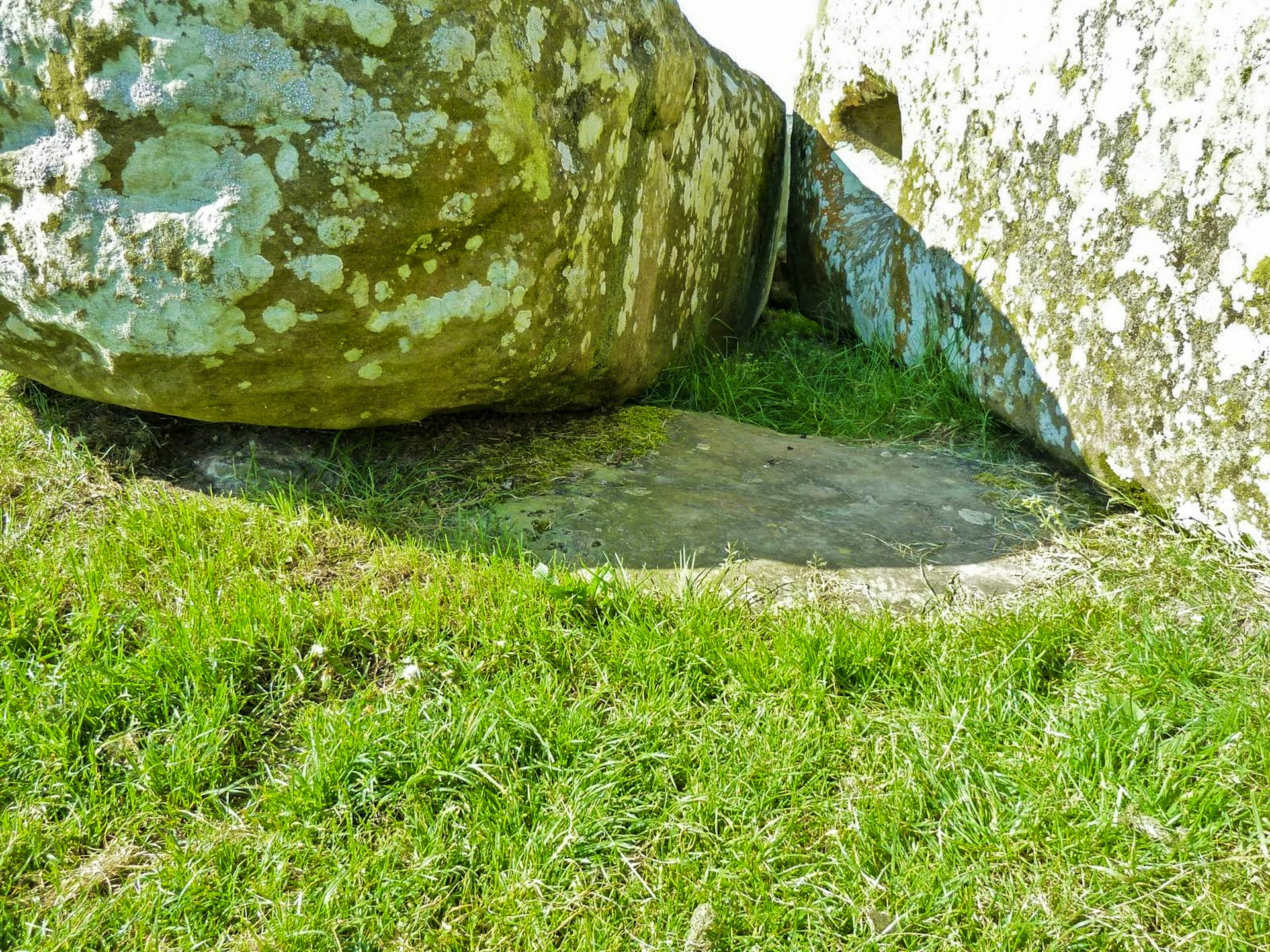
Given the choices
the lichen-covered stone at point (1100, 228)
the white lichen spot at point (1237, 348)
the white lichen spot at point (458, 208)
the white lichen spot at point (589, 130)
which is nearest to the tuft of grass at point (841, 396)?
the lichen-covered stone at point (1100, 228)

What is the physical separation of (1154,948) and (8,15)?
3.16 meters

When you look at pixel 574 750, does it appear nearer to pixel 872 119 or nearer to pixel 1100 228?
pixel 1100 228

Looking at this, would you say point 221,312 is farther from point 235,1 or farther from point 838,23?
point 838,23

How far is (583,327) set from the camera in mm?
3039

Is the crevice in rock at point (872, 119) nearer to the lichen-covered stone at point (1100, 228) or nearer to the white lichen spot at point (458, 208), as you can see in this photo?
the lichen-covered stone at point (1100, 228)

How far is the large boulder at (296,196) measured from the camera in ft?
7.30

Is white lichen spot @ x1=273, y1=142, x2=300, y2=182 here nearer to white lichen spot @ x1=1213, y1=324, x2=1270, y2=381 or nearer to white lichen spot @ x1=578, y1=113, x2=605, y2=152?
white lichen spot @ x1=578, y1=113, x2=605, y2=152

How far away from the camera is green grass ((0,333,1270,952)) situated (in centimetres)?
165

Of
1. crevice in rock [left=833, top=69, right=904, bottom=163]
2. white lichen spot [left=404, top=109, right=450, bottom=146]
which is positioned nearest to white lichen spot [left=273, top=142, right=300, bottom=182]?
white lichen spot [left=404, top=109, right=450, bottom=146]

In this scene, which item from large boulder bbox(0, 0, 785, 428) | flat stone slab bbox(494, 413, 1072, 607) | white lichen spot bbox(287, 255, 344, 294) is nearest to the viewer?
large boulder bbox(0, 0, 785, 428)

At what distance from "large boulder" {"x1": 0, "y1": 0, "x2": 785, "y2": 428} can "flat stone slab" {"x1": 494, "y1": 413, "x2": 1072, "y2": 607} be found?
0.54 m

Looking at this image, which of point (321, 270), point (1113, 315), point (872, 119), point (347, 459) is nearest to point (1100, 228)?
point (1113, 315)

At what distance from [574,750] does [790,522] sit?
119 cm

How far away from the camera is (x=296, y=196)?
2.29m
